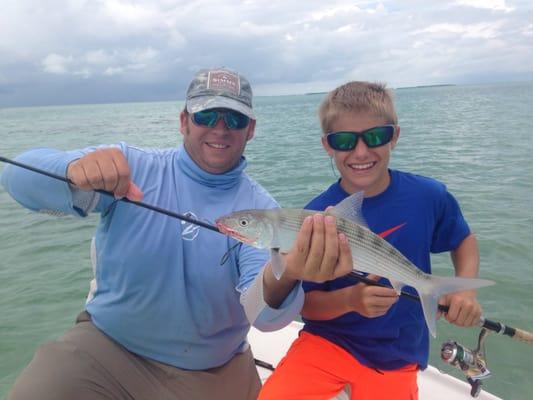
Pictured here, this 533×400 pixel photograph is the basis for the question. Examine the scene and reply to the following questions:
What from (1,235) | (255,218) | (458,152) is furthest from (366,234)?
(458,152)

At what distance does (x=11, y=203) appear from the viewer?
1234cm

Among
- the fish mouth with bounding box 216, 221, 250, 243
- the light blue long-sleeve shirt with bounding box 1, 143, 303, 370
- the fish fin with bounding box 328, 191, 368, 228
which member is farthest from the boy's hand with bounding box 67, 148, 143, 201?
Answer: the fish fin with bounding box 328, 191, 368, 228


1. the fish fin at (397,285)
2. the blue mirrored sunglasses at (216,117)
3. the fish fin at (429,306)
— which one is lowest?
the fish fin at (429,306)

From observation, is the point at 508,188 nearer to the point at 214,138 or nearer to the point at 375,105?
the point at 375,105

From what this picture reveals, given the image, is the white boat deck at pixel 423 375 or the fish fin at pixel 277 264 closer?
the fish fin at pixel 277 264

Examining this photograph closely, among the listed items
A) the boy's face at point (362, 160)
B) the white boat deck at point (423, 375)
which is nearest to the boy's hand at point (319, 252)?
the boy's face at point (362, 160)

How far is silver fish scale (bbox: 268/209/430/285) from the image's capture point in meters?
2.33

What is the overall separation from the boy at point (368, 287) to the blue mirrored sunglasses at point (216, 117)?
709 mm

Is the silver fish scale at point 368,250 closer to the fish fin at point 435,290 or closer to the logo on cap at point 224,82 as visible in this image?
the fish fin at point 435,290

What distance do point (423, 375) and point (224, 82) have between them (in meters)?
2.83

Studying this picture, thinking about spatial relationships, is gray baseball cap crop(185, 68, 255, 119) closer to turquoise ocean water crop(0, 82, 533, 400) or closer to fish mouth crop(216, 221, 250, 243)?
fish mouth crop(216, 221, 250, 243)

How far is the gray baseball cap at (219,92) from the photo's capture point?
113 inches

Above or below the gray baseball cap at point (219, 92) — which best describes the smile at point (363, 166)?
below

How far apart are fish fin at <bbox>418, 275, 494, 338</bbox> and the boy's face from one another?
34.7 inches
